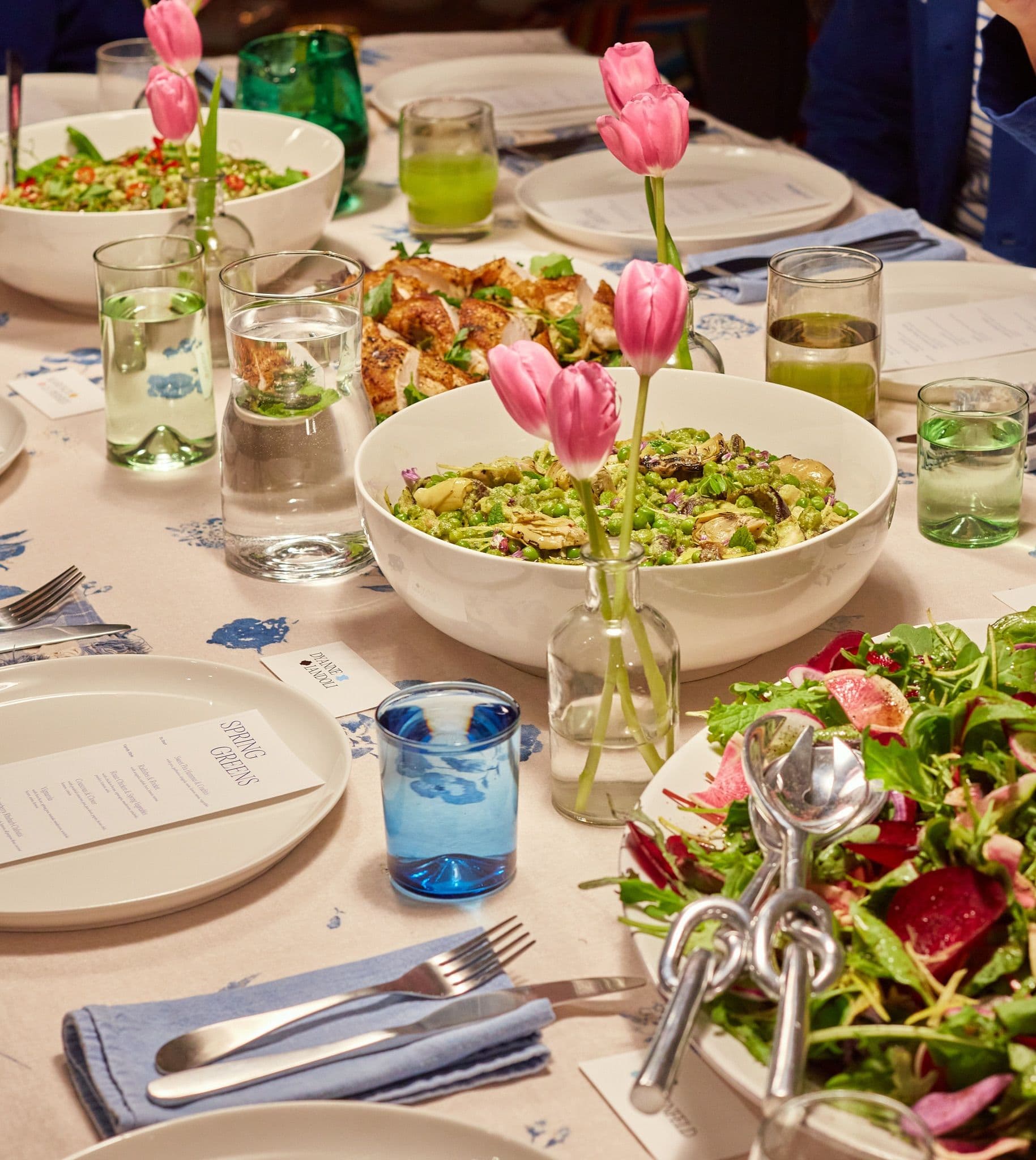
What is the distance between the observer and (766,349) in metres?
1.49

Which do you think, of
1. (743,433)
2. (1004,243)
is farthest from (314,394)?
(1004,243)

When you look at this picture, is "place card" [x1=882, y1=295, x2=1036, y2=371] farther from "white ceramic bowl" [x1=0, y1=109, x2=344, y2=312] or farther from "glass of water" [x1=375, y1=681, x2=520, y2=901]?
"glass of water" [x1=375, y1=681, x2=520, y2=901]

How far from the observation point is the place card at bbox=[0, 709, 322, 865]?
923 millimetres

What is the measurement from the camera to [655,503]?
1.15 meters

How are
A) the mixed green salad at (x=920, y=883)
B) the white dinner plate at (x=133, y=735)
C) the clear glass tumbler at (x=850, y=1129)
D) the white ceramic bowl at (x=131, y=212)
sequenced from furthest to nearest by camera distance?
1. the white ceramic bowl at (x=131, y=212)
2. the white dinner plate at (x=133, y=735)
3. the mixed green salad at (x=920, y=883)
4. the clear glass tumbler at (x=850, y=1129)

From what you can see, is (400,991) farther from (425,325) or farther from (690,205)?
(690,205)

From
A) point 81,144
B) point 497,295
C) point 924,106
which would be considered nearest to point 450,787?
point 497,295

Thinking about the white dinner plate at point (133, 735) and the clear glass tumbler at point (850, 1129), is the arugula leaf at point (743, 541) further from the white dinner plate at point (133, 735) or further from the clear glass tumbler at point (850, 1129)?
the clear glass tumbler at point (850, 1129)

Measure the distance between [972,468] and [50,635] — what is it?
2.74 ft

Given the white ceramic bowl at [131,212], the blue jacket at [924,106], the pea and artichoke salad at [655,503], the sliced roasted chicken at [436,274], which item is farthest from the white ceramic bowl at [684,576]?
the blue jacket at [924,106]

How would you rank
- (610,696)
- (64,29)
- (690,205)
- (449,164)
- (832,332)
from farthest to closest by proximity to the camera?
(64,29) < (690,205) < (449,164) < (832,332) < (610,696)

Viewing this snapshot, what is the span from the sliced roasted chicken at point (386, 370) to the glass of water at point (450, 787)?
0.66 metres

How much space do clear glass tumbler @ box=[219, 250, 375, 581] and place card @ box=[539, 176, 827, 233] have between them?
84 cm

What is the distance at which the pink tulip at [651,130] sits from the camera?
966mm
